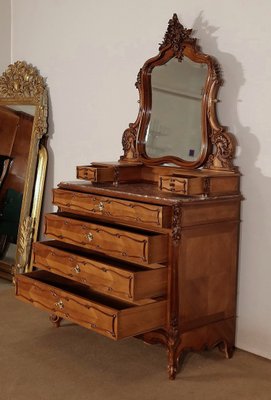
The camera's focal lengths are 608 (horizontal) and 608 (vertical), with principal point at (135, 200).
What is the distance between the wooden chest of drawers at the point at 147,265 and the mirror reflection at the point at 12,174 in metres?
1.09

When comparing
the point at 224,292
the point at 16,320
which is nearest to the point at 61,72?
the point at 16,320

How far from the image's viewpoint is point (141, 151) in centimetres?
335

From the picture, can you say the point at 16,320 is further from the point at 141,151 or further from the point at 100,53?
the point at 100,53

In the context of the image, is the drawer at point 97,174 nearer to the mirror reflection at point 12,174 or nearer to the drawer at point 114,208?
the drawer at point 114,208

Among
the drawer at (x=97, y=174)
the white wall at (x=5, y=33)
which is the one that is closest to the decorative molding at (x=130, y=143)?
the drawer at (x=97, y=174)

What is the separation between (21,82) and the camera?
167 inches

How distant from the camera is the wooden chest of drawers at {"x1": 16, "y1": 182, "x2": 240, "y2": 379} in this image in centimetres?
261

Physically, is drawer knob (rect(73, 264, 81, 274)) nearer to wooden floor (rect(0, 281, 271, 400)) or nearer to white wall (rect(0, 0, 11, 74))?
wooden floor (rect(0, 281, 271, 400))

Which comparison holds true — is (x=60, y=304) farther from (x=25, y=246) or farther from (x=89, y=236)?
(x=25, y=246)

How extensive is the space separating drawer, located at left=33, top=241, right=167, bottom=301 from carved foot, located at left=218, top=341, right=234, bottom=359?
19.4 inches

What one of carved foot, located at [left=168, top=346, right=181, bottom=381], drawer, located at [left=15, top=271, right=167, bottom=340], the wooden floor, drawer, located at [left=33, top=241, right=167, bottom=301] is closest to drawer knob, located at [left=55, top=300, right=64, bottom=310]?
drawer, located at [left=15, top=271, right=167, bottom=340]

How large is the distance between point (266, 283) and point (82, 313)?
886 millimetres

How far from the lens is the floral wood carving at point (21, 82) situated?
4105 millimetres

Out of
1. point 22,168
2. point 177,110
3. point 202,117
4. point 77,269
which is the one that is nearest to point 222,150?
point 202,117
